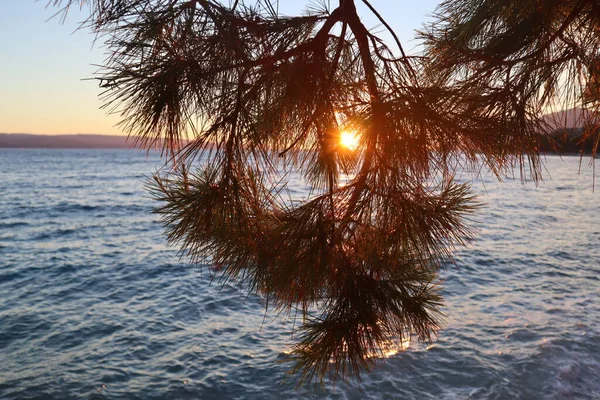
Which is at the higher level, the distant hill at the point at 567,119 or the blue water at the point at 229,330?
the distant hill at the point at 567,119

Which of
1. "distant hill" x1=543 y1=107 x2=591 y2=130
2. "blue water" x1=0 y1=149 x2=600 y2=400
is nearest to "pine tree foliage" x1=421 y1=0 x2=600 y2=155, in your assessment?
"distant hill" x1=543 y1=107 x2=591 y2=130

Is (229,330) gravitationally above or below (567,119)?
below

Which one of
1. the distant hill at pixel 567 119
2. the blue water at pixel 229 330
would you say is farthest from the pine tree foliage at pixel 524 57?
the blue water at pixel 229 330

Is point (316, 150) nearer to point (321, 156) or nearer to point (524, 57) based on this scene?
point (321, 156)

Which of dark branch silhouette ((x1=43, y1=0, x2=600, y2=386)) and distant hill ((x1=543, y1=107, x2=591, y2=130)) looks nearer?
dark branch silhouette ((x1=43, y1=0, x2=600, y2=386))

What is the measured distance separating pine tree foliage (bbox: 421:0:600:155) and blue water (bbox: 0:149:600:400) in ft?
2.86

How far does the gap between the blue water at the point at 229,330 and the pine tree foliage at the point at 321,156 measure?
41 cm

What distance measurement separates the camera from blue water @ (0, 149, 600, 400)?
6.86 metres

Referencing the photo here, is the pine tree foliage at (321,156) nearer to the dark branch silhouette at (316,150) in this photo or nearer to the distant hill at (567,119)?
the dark branch silhouette at (316,150)

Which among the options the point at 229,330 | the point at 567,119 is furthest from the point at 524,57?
the point at 229,330

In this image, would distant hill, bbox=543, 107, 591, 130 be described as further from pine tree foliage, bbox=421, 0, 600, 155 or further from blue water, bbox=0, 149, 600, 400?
blue water, bbox=0, 149, 600, 400

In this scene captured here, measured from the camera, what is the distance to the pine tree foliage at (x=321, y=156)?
7.78 feet

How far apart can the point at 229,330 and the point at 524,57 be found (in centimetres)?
724

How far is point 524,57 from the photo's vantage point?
3.16 m
